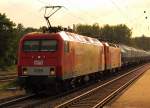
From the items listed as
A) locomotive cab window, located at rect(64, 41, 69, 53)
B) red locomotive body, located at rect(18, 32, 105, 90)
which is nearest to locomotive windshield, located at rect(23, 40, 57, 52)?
red locomotive body, located at rect(18, 32, 105, 90)

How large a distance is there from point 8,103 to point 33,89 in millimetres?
3756

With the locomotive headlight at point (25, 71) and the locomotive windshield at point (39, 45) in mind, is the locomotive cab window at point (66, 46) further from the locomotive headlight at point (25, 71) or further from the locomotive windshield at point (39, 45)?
the locomotive headlight at point (25, 71)

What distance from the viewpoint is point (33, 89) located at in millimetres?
22469

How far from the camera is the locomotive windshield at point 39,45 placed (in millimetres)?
22297

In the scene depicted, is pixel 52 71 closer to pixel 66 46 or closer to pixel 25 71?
pixel 25 71

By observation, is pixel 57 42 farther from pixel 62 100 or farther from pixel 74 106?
pixel 74 106

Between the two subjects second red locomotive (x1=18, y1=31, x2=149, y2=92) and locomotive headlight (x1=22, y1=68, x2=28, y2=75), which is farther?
locomotive headlight (x1=22, y1=68, x2=28, y2=75)

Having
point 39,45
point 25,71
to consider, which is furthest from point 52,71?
point 39,45

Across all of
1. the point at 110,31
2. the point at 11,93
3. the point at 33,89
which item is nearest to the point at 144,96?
the point at 33,89

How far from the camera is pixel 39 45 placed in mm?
22578

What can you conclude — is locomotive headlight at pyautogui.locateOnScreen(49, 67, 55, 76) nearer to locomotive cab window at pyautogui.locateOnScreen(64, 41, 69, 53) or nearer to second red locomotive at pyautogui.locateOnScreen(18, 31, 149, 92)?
second red locomotive at pyautogui.locateOnScreen(18, 31, 149, 92)

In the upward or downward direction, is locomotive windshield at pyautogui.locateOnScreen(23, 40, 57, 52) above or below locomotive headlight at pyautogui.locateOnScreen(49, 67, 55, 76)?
above

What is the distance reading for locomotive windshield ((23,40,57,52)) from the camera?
73.2 ft

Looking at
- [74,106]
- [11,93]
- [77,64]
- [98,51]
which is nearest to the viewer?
[74,106]
